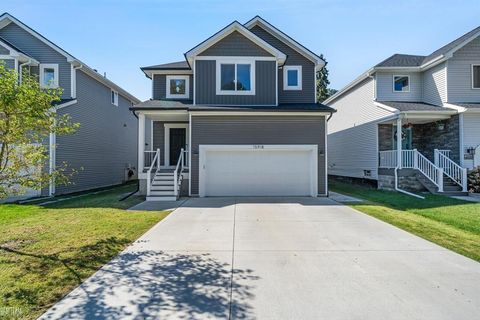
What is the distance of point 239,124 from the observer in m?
12.7

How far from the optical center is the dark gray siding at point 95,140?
14.7 meters

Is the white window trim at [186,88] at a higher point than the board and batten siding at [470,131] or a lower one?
higher

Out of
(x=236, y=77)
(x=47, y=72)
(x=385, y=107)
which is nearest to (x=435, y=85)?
(x=385, y=107)

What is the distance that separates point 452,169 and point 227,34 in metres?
12.1

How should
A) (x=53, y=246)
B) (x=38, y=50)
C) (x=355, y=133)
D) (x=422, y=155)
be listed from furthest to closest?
1. (x=355, y=133)
2. (x=38, y=50)
3. (x=422, y=155)
4. (x=53, y=246)

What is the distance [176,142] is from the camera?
51.2 ft

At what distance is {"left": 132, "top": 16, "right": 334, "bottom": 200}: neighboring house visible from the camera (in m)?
12.6

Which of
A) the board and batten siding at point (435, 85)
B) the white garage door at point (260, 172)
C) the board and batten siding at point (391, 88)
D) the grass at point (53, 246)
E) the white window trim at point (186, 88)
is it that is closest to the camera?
the grass at point (53, 246)

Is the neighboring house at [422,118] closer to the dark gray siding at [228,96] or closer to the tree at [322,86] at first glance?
the dark gray siding at [228,96]

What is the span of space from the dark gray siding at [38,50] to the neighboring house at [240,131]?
15.5 feet

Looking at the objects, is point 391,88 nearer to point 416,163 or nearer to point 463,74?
point 463,74

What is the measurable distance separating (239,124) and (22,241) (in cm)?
876

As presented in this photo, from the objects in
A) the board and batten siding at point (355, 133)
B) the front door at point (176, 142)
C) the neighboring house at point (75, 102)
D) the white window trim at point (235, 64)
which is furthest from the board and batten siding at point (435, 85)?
the neighboring house at point (75, 102)

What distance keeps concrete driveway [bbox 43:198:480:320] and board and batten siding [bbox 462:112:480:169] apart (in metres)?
10.0
